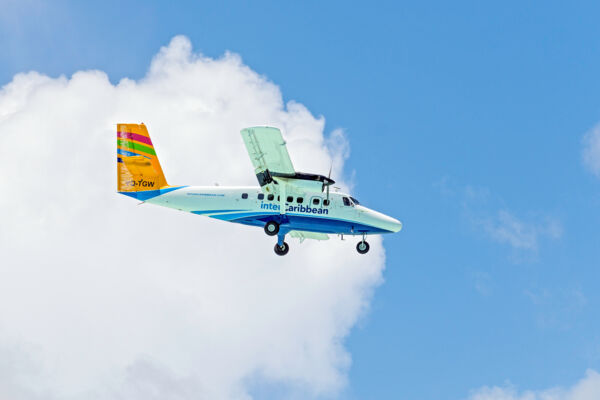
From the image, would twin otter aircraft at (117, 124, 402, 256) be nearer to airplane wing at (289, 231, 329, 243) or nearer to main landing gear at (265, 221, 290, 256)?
main landing gear at (265, 221, 290, 256)

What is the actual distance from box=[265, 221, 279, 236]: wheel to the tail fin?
6.26 metres

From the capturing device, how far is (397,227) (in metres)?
48.1

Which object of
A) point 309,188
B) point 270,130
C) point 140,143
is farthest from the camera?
point 140,143

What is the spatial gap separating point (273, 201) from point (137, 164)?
824 cm

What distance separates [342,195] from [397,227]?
11.8 feet

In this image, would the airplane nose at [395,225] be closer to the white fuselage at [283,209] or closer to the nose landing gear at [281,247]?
the white fuselage at [283,209]

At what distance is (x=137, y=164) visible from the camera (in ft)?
160

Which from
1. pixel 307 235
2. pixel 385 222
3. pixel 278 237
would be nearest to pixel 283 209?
pixel 278 237

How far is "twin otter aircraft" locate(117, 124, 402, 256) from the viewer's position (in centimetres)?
4600

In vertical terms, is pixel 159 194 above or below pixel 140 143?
below

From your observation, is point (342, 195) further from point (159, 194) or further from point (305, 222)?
point (159, 194)

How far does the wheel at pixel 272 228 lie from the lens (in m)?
46.6

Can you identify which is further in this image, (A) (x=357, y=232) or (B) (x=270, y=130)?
(A) (x=357, y=232)

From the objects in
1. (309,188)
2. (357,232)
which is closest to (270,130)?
(309,188)
